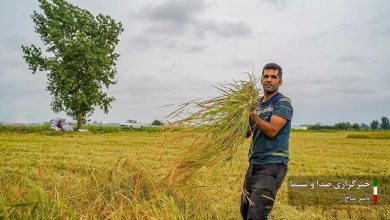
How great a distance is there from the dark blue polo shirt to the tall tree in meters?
31.4

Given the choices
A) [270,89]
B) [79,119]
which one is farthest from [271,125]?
[79,119]

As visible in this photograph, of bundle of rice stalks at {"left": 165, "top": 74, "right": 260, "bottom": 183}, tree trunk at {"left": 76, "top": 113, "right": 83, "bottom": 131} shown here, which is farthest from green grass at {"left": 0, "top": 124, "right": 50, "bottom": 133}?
bundle of rice stalks at {"left": 165, "top": 74, "right": 260, "bottom": 183}

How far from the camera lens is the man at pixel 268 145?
169 inches

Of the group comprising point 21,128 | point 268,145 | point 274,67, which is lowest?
point 268,145

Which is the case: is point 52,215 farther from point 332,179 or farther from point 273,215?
point 332,179

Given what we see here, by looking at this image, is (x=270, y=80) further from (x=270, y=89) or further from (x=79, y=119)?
(x=79, y=119)

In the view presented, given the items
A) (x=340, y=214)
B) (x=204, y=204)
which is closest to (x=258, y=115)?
(x=204, y=204)

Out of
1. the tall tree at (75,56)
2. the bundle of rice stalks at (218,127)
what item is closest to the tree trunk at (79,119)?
the tall tree at (75,56)

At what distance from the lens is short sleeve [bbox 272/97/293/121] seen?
4309 millimetres

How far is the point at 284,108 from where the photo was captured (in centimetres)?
434

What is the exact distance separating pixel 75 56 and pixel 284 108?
33.7 metres

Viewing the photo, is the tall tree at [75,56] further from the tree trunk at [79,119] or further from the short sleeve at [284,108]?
the short sleeve at [284,108]

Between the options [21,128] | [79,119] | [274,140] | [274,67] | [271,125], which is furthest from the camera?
[79,119]

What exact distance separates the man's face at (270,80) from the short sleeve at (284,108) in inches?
6.2
